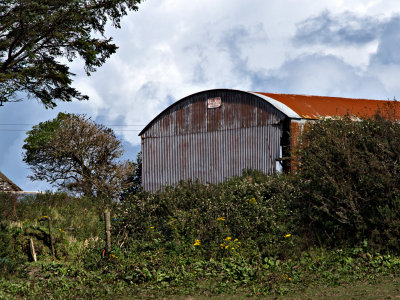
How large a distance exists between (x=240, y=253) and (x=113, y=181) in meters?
24.9

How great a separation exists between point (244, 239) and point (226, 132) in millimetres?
13603

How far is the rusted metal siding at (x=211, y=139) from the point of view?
2522cm

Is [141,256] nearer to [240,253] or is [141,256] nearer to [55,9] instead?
[240,253]

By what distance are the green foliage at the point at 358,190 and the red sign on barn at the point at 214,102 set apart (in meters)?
13.2

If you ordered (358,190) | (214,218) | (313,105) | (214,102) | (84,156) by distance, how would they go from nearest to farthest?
(358,190) → (214,218) → (313,105) → (214,102) → (84,156)

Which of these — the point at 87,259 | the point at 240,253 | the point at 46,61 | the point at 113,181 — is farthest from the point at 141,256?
the point at 113,181

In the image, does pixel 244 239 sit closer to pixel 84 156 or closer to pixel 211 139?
pixel 211 139

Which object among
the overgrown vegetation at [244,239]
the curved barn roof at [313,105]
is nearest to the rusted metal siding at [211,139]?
the curved barn roof at [313,105]

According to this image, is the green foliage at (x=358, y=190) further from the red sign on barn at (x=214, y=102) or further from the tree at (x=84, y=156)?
the tree at (x=84, y=156)

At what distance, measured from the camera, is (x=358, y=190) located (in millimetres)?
13289

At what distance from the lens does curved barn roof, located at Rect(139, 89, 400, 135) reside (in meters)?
24.6

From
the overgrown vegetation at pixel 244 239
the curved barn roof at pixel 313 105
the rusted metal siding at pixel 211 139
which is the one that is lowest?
the overgrown vegetation at pixel 244 239

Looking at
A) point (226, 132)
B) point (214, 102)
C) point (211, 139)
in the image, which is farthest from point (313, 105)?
point (211, 139)

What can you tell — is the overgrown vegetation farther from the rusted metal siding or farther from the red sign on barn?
the red sign on barn
